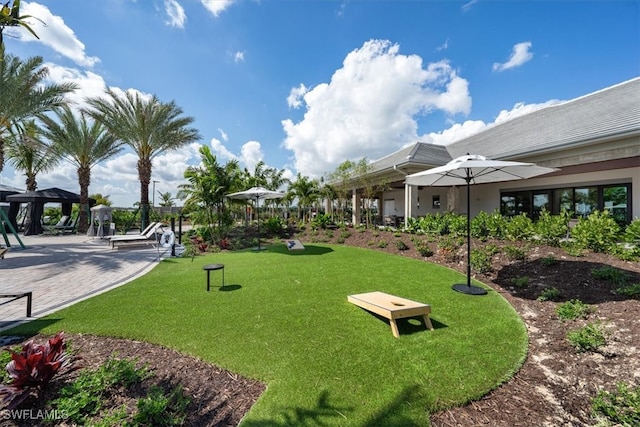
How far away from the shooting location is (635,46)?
7.75 m

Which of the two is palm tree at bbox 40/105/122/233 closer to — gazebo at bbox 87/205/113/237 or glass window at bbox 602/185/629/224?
gazebo at bbox 87/205/113/237

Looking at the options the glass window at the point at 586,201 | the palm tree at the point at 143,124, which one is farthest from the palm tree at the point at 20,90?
the glass window at the point at 586,201

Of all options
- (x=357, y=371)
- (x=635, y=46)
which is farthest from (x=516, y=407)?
(x=635, y=46)

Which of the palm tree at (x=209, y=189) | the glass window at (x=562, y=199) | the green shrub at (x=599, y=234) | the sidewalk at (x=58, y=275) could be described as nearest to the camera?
the sidewalk at (x=58, y=275)

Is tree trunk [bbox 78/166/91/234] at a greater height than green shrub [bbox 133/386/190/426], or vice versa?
tree trunk [bbox 78/166/91/234]

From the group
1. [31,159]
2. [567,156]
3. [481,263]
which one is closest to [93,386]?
[481,263]

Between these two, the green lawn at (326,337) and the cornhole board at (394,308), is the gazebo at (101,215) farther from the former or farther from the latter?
the cornhole board at (394,308)

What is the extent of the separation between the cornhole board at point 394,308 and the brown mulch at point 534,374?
1255 millimetres

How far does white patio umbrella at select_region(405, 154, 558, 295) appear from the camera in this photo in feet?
17.0

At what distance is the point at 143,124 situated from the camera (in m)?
16.4

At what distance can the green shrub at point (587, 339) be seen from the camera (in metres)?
3.22

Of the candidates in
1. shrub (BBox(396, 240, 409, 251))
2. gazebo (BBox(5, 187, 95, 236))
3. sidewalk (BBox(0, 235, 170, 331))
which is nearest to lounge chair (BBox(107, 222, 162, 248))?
sidewalk (BBox(0, 235, 170, 331))

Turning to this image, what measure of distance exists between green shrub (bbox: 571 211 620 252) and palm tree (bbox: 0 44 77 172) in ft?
67.2

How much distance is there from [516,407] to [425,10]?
1140cm
